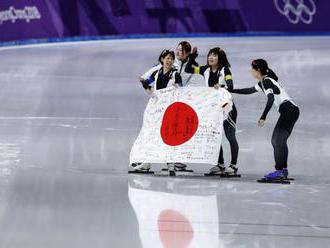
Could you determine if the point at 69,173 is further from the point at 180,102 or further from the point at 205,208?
the point at 205,208

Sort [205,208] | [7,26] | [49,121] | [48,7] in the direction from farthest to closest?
1. [48,7]
2. [7,26]
3. [49,121]
4. [205,208]

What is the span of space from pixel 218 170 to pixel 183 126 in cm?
62

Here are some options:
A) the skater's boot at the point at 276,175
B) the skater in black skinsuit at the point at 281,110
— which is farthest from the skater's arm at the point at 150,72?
the skater's boot at the point at 276,175

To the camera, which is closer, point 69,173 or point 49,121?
point 69,173

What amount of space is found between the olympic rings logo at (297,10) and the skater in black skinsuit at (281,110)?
106 ft

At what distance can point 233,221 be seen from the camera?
8938 millimetres

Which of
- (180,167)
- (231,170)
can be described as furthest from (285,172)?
(180,167)

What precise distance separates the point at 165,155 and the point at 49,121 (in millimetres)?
4979

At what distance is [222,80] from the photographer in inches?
464

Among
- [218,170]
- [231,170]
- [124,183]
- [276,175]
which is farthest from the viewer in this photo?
[218,170]


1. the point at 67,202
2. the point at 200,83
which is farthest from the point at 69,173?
the point at 200,83

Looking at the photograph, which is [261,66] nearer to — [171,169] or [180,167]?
[171,169]

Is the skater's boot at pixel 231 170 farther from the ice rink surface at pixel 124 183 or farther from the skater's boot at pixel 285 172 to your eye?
the skater's boot at pixel 285 172

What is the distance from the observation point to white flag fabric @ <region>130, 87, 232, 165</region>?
11.7 metres
